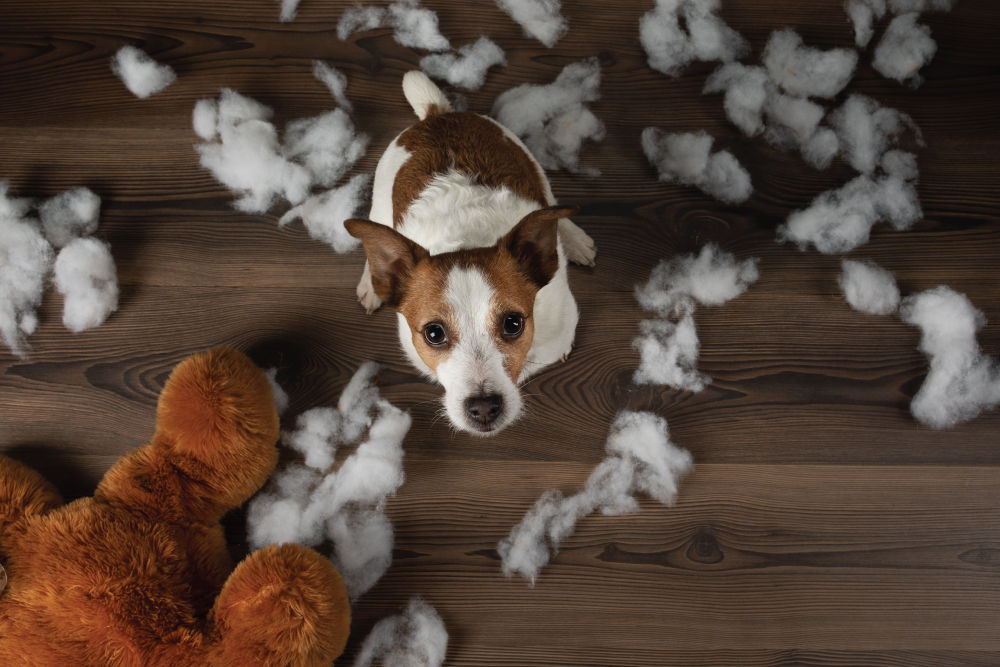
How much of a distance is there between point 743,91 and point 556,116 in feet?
1.95

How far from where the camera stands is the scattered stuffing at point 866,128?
191 centimetres

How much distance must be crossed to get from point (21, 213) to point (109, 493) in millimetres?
1006

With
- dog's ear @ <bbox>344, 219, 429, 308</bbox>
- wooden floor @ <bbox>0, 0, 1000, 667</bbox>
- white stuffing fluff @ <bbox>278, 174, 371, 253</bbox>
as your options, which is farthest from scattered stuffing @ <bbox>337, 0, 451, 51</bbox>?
dog's ear @ <bbox>344, 219, 429, 308</bbox>

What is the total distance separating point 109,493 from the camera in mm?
1495

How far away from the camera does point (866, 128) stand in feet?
6.28

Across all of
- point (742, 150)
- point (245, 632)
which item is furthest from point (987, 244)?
point (245, 632)

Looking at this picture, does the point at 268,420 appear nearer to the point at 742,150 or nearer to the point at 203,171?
the point at 203,171

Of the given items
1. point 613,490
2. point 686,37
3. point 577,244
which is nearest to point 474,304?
point 577,244

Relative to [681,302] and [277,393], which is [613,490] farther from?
[277,393]

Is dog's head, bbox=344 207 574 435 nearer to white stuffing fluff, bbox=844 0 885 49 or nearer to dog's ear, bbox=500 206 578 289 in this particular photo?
dog's ear, bbox=500 206 578 289

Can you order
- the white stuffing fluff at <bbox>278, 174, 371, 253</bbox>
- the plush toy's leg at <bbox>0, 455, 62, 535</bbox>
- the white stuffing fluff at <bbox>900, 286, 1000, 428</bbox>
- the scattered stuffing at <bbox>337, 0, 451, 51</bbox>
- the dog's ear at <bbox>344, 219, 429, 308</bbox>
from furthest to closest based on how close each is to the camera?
the scattered stuffing at <bbox>337, 0, 451, 51</bbox>, the white stuffing fluff at <bbox>278, 174, 371, 253</bbox>, the white stuffing fluff at <bbox>900, 286, 1000, 428</bbox>, the plush toy's leg at <bbox>0, 455, 62, 535</bbox>, the dog's ear at <bbox>344, 219, 429, 308</bbox>

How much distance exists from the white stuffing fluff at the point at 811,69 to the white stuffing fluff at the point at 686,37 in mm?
123

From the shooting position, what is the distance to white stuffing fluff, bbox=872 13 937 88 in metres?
1.94

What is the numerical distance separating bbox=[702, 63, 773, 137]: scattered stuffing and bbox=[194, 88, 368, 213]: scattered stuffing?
1146 mm
